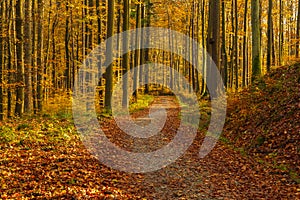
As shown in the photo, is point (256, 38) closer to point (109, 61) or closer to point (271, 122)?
point (271, 122)

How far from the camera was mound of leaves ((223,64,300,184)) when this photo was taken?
28.8 feet

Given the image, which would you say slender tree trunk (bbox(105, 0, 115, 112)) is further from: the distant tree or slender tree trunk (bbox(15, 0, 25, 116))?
slender tree trunk (bbox(15, 0, 25, 116))

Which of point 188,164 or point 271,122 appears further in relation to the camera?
point 271,122

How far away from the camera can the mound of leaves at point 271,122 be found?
28.8ft

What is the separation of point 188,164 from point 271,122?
346 centimetres

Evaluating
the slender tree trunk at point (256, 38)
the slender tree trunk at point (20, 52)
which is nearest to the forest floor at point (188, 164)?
the slender tree trunk at point (256, 38)

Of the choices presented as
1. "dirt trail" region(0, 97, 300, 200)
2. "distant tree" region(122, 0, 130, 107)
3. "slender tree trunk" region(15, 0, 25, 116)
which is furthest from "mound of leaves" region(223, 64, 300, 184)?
"slender tree trunk" region(15, 0, 25, 116)

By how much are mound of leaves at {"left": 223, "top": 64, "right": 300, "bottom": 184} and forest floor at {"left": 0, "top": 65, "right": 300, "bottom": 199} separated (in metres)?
0.03

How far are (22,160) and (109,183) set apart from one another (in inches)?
101

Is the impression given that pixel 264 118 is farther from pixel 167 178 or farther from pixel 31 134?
pixel 31 134

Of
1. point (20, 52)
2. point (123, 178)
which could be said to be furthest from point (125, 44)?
point (123, 178)

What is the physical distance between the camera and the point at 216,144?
1223 cm

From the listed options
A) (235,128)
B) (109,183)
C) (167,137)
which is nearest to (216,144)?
(235,128)

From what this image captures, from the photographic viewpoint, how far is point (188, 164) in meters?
9.46
